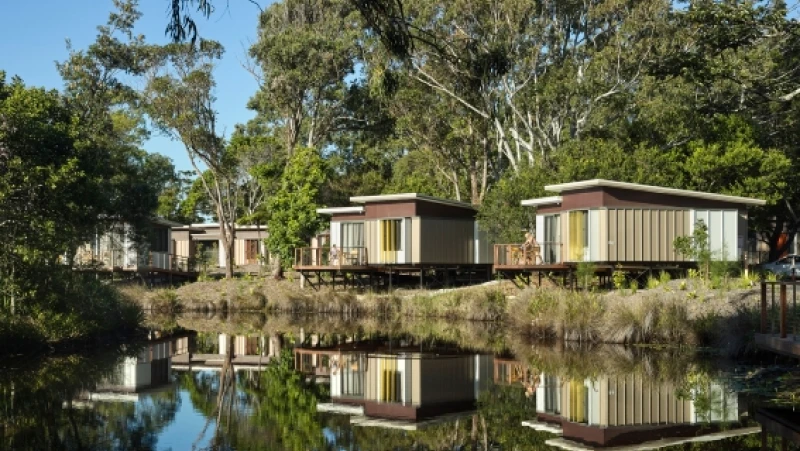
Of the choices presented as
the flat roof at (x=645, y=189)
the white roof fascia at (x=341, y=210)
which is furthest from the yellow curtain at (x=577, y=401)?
the white roof fascia at (x=341, y=210)

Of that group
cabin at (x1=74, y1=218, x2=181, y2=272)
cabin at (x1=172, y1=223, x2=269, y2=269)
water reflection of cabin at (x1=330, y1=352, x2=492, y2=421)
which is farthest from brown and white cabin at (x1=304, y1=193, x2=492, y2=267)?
cabin at (x1=172, y1=223, x2=269, y2=269)

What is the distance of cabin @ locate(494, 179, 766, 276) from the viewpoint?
29188 millimetres

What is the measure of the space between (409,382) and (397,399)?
176cm

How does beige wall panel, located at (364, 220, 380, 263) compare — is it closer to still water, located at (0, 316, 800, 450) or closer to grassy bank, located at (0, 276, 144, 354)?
still water, located at (0, 316, 800, 450)

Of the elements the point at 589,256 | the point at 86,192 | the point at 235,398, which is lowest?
the point at 235,398

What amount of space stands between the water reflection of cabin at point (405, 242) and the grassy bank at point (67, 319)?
42.1 ft

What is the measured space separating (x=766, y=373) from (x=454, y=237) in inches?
821

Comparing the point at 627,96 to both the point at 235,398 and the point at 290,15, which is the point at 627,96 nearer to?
the point at 290,15

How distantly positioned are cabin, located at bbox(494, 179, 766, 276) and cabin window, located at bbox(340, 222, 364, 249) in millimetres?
9259

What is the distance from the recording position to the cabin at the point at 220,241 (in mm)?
52562

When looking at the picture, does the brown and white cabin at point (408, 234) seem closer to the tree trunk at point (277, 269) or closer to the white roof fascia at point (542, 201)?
the tree trunk at point (277, 269)

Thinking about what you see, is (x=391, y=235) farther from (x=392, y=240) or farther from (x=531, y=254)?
(x=531, y=254)

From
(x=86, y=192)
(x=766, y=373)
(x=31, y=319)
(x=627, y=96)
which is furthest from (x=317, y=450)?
(x=627, y=96)

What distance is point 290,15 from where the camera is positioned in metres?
46.4
